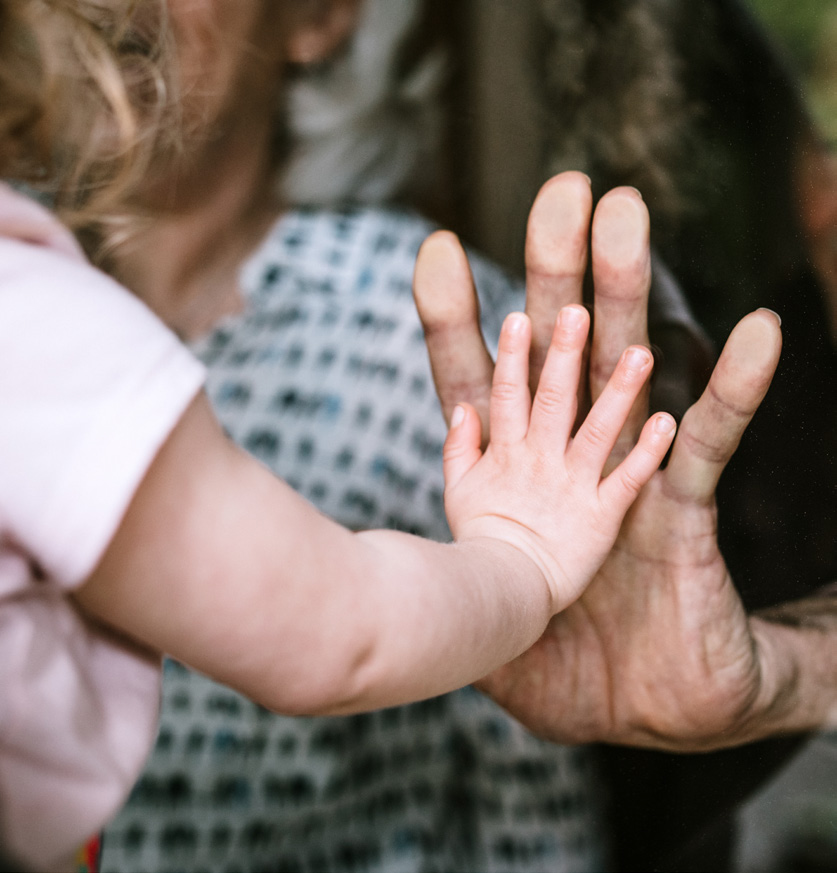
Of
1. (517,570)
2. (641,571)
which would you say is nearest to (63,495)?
(517,570)

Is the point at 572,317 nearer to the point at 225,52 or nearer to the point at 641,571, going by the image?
the point at 641,571

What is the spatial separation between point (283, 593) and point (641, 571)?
8.2 inches

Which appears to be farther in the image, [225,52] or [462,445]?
[225,52]

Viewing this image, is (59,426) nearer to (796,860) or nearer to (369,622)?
(369,622)

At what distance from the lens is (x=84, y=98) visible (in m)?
0.54

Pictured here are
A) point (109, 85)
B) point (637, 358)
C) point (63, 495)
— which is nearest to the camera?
point (63, 495)

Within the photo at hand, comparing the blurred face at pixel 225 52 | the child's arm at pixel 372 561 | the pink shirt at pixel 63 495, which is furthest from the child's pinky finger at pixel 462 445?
the blurred face at pixel 225 52

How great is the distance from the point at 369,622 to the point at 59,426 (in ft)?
0.45

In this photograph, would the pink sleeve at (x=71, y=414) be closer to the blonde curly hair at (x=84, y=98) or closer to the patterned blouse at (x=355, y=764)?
the blonde curly hair at (x=84, y=98)

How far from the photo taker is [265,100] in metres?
0.89

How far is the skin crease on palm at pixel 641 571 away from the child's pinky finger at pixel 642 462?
15 mm

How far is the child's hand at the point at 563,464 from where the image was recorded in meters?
0.38

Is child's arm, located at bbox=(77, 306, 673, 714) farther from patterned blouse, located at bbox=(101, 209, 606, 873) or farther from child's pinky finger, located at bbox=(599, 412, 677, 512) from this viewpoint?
patterned blouse, located at bbox=(101, 209, 606, 873)

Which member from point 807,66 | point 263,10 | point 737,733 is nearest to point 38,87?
point 263,10
